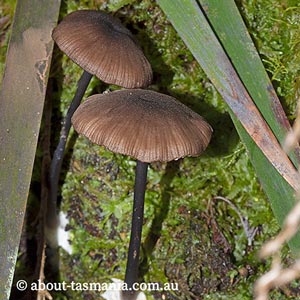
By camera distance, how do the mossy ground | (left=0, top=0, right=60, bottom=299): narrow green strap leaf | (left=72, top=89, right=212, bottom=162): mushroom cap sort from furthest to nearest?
the mossy ground, (left=0, top=0, right=60, bottom=299): narrow green strap leaf, (left=72, top=89, right=212, bottom=162): mushroom cap

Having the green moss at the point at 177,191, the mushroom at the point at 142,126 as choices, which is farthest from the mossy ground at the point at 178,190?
the mushroom at the point at 142,126

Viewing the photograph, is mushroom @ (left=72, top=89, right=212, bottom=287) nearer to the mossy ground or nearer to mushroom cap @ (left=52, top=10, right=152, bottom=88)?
mushroom cap @ (left=52, top=10, right=152, bottom=88)

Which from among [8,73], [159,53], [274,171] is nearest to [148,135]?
[274,171]

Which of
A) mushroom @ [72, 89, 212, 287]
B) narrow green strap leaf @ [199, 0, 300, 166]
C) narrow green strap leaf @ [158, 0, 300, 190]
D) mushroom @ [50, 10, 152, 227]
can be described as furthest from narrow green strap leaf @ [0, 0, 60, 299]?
narrow green strap leaf @ [199, 0, 300, 166]

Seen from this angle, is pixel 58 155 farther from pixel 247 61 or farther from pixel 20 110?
pixel 247 61

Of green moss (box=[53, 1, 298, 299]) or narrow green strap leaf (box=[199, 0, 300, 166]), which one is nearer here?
narrow green strap leaf (box=[199, 0, 300, 166])
